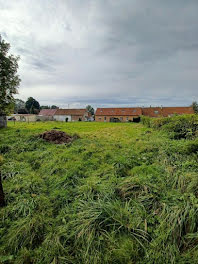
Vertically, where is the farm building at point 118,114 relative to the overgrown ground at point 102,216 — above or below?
above

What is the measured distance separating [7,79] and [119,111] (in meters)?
32.5

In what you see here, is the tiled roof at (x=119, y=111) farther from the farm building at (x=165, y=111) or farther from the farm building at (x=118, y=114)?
the farm building at (x=165, y=111)

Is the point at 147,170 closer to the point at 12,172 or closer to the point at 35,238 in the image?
the point at 35,238

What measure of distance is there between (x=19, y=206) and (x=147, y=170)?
304 centimetres

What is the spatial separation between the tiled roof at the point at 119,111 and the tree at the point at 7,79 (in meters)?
31.2

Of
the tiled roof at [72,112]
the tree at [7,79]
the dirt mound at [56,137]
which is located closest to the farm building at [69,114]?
the tiled roof at [72,112]

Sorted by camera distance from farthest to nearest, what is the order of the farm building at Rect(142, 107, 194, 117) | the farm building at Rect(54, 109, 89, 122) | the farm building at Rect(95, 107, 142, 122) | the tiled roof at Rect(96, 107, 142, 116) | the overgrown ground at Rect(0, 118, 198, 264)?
the farm building at Rect(54, 109, 89, 122), the tiled roof at Rect(96, 107, 142, 116), the farm building at Rect(95, 107, 142, 122), the farm building at Rect(142, 107, 194, 117), the overgrown ground at Rect(0, 118, 198, 264)

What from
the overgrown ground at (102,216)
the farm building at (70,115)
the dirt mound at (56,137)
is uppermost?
the farm building at (70,115)

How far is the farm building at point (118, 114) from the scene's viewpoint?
38.7 meters

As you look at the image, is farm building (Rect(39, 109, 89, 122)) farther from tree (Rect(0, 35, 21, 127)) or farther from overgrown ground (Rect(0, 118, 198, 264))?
overgrown ground (Rect(0, 118, 198, 264))

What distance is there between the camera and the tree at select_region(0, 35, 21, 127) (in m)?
11.8

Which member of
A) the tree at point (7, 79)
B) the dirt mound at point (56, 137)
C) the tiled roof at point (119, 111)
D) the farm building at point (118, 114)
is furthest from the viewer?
the tiled roof at point (119, 111)

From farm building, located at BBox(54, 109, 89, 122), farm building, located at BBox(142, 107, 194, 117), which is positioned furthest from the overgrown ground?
farm building, located at BBox(54, 109, 89, 122)

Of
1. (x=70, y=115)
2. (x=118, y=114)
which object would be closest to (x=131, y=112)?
(x=118, y=114)
